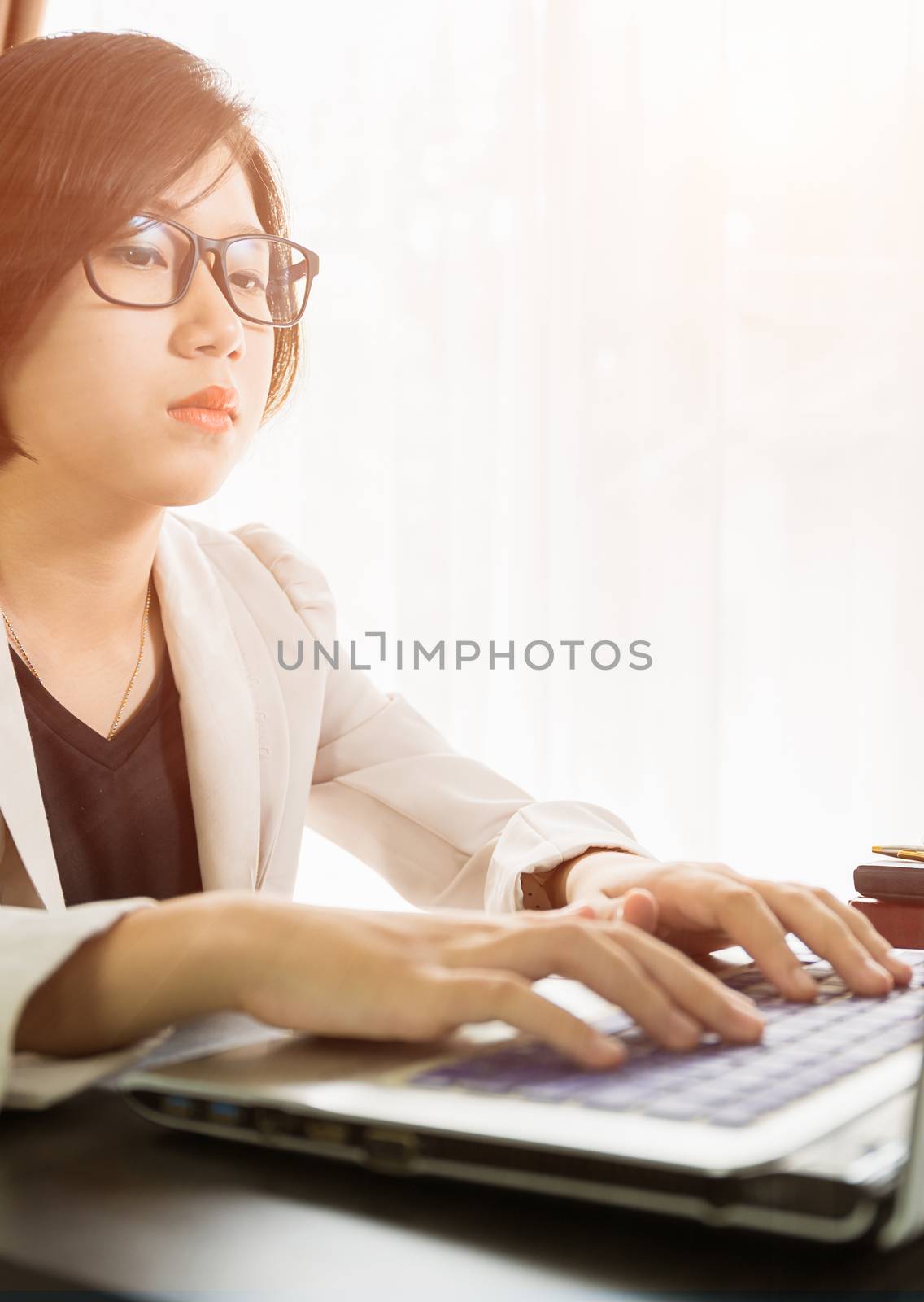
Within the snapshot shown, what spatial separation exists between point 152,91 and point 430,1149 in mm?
441

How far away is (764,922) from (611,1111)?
0.16m

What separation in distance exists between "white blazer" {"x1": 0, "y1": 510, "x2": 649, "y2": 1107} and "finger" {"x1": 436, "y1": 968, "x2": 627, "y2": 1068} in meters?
0.22

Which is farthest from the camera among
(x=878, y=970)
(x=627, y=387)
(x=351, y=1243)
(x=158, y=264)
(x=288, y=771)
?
(x=627, y=387)

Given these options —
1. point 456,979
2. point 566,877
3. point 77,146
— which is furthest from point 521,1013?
point 77,146

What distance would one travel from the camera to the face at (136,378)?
46 cm

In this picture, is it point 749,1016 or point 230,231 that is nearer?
point 749,1016

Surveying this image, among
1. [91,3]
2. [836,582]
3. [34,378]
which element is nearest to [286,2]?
[91,3]

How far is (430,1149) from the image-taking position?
0.20 metres

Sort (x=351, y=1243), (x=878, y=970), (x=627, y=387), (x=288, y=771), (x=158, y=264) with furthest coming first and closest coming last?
(x=627, y=387) < (x=288, y=771) < (x=158, y=264) < (x=878, y=970) < (x=351, y=1243)

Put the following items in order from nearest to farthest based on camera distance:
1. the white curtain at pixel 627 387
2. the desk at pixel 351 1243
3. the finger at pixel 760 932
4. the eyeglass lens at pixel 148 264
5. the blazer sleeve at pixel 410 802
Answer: the desk at pixel 351 1243
the finger at pixel 760 932
the eyeglass lens at pixel 148 264
the blazer sleeve at pixel 410 802
the white curtain at pixel 627 387

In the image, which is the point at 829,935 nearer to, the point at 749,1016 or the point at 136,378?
the point at 749,1016

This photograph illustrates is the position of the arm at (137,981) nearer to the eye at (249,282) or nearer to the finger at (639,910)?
the finger at (639,910)

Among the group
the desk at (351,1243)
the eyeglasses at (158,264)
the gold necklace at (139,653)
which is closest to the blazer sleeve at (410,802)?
the gold necklace at (139,653)

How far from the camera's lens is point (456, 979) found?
254 mm
